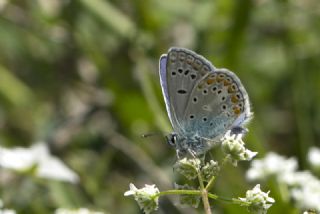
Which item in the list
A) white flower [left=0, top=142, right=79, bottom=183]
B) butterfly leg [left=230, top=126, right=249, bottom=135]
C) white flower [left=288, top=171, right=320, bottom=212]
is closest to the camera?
butterfly leg [left=230, top=126, right=249, bottom=135]

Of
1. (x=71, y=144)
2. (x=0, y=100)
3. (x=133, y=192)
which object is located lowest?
(x=133, y=192)

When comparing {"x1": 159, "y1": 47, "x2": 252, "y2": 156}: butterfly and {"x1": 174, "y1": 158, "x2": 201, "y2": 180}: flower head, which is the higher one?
{"x1": 159, "y1": 47, "x2": 252, "y2": 156}: butterfly

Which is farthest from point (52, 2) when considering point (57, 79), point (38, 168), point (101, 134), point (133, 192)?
point (133, 192)

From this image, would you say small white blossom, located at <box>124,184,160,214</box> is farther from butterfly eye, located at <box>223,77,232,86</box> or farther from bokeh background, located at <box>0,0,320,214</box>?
bokeh background, located at <box>0,0,320,214</box>

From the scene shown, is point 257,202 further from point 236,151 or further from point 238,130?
point 238,130

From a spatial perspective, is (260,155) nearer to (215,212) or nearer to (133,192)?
(215,212)

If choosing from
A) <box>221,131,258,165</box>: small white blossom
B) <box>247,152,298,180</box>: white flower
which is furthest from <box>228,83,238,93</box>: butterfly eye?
<box>247,152,298,180</box>: white flower
